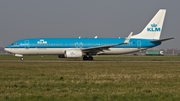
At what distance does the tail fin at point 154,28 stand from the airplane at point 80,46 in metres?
0.47

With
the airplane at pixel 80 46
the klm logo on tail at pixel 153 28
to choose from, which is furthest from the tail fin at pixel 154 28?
the airplane at pixel 80 46

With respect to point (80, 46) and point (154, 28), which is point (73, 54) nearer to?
point (80, 46)

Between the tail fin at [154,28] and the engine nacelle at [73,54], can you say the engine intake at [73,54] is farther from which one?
the tail fin at [154,28]

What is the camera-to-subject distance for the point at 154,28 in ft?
165

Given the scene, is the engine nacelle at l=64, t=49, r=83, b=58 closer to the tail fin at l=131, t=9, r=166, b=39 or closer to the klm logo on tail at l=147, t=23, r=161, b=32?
the tail fin at l=131, t=9, r=166, b=39

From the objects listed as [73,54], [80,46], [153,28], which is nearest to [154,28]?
[153,28]

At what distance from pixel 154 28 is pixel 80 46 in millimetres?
11114

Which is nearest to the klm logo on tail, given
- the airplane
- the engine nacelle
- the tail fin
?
the tail fin

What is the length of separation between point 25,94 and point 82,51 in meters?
34.0

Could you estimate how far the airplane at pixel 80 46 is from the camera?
46.2m

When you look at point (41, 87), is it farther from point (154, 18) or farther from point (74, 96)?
point (154, 18)

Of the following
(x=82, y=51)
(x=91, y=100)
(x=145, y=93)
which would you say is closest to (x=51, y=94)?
(x=91, y=100)

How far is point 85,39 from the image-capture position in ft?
158

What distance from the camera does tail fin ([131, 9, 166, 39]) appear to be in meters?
49.8
